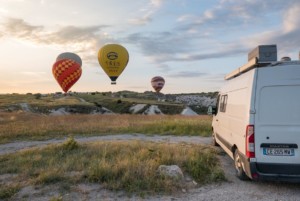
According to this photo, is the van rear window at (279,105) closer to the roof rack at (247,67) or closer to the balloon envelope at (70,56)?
the roof rack at (247,67)

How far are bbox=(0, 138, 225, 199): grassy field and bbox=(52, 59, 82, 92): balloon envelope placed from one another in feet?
92.4

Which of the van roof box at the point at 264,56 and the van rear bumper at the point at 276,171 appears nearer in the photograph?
the van rear bumper at the point at 276,171

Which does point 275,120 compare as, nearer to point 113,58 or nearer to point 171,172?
point 171,172

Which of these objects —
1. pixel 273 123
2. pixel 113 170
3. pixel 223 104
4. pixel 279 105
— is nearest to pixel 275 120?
pixel 273 123

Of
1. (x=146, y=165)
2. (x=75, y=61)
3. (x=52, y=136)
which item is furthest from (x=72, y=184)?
(x=75, y=61)

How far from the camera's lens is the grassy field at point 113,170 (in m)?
7.85

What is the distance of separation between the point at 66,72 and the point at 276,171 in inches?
1364

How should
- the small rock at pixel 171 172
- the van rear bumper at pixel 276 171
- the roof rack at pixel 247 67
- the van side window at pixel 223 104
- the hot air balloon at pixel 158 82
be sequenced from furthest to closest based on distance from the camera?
the hot air balloon at pixel 158 82 < the van side window at pixel 223 104 < the small rock at pixel 171 172 < the roof rack at pixel 247 67 < the van rear bumper at pixel 276 171

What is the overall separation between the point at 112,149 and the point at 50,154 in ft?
7.62

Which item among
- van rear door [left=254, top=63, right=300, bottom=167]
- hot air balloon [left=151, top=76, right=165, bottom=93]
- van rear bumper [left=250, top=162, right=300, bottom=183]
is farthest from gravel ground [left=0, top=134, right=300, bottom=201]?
hot air balloon [left=151, top=76, right=165, bottom=93]

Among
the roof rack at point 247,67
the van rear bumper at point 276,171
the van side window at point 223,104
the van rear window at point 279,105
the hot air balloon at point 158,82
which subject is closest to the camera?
the van rear bumper at point 276,171

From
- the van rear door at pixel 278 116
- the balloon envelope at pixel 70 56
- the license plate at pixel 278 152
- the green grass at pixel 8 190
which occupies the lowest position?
the green grass at pixel 8 190

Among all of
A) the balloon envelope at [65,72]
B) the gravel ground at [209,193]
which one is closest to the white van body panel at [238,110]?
the gravel ground at [209,193]

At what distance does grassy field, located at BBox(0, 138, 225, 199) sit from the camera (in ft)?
25.8
